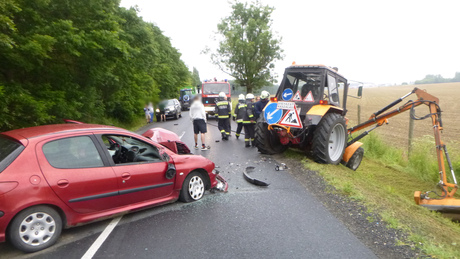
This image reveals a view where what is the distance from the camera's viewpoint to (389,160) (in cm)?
988

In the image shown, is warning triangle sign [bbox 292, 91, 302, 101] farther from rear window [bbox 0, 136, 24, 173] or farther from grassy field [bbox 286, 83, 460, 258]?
rear window [bbox 0, 136, 24, 173]

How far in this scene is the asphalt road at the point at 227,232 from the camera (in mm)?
3490

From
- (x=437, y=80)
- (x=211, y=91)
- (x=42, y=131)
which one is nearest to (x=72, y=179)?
(x=42, y=131)

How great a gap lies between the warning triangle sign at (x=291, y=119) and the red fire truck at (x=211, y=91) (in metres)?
14.1

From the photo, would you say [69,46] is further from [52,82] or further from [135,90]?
[135,90]

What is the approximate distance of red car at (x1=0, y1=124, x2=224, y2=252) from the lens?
3.30 meters

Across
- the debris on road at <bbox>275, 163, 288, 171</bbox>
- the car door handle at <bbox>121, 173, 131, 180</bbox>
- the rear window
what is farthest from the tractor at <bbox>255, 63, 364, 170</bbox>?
the rear window

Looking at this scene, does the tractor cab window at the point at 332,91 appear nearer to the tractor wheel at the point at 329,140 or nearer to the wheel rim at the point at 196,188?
the tractor wheel at the point at 329,140

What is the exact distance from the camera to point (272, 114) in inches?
305

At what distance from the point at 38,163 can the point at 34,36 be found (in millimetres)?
4995

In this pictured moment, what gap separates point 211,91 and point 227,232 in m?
18.0

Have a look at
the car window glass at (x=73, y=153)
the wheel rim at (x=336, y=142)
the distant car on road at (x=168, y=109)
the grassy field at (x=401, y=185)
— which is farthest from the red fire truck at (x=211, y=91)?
the car window glass at (x=73, y=153)

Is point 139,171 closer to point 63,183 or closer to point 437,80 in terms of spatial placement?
point 63,183

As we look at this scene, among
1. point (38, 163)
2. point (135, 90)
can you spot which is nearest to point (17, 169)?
point (38, 163)
